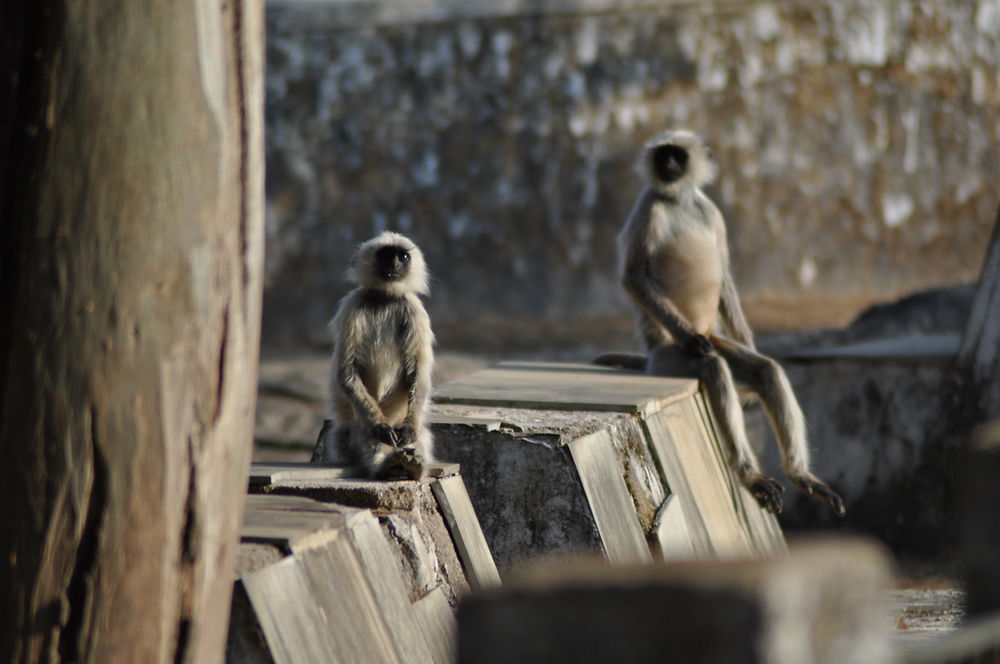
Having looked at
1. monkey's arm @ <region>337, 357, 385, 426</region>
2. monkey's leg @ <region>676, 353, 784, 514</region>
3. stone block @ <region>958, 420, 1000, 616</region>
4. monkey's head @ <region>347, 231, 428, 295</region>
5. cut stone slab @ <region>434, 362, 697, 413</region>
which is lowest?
monkey's leg @ <region>676, 353, 784, 514</region>

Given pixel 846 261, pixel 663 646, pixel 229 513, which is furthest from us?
pixel 846 261

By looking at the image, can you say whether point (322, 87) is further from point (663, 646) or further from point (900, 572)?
point (663, 646)

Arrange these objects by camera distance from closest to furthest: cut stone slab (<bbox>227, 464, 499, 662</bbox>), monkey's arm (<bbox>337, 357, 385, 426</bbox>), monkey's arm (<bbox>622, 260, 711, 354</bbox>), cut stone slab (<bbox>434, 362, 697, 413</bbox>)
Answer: cut stone slab (<bbox>227, 464, 499, 662</bbox>)
monkey's arm (<bbox>337, 357, 385, 426</bbox>)
cut stone slab (<bbox>434, 362, 697, 413</bbox>)
monkey's arm (<bbox>622, 260, 711, 354</bbox>)

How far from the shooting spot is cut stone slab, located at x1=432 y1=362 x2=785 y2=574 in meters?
4.62

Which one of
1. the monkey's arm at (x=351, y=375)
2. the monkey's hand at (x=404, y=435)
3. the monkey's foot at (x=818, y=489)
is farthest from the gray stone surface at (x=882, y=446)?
the monkey's hand at (x=404, y=435)

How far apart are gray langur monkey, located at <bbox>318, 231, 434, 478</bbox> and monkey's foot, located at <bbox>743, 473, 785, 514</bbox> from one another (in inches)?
95.3

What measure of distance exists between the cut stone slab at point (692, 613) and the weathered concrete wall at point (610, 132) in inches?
468

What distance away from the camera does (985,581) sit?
7.03ft

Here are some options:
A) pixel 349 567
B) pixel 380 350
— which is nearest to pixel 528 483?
pixel 380 350

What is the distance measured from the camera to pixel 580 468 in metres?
4.63

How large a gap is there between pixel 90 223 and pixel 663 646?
3.94 feet

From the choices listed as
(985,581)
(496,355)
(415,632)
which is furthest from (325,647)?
(496,355)

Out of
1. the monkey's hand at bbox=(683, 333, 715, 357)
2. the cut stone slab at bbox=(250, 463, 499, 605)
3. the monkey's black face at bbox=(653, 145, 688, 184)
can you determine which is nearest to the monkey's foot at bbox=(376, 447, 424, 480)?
the cut stone slab at bbox=(250, 463, 499, 605)

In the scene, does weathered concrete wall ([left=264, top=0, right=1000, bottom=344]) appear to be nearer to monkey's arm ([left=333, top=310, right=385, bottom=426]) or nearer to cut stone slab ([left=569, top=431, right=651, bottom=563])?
cut stone slab ([left=569, top=431, right=651, bottom=563])
